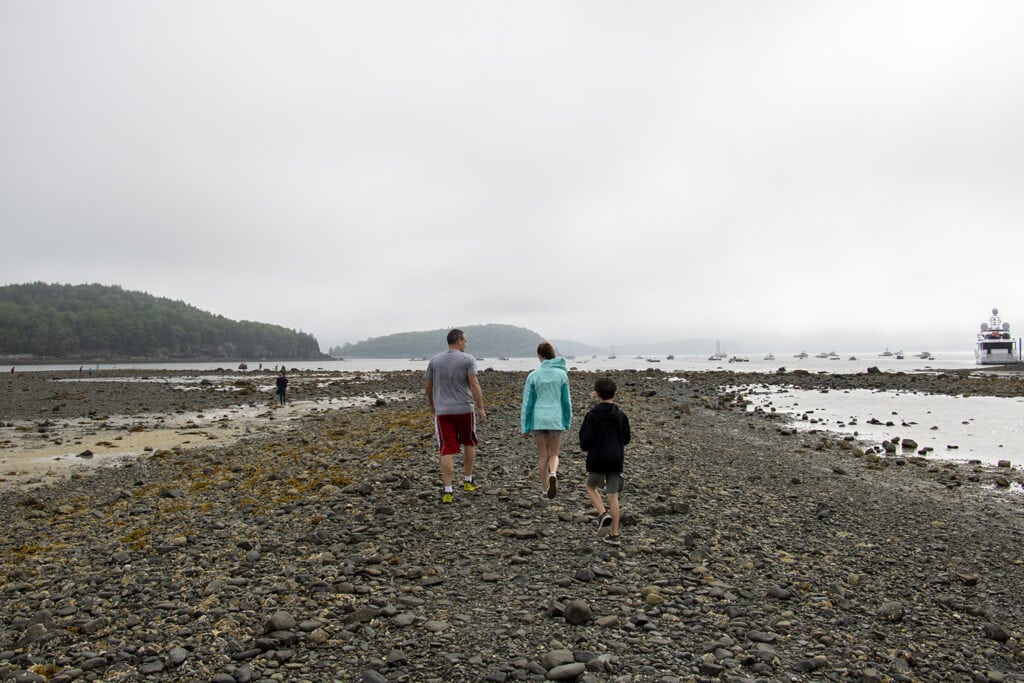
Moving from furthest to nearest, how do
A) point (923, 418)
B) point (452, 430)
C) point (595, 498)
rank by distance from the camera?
point (923, 418) < point (452, 430) < point (595, 498)

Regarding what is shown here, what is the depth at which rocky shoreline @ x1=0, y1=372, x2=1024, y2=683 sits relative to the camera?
17.5 ft

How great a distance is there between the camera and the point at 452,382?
387 inches

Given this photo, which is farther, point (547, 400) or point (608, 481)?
point (547, 400)

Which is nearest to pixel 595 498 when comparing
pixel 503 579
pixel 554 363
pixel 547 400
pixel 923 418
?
pixel 547 400

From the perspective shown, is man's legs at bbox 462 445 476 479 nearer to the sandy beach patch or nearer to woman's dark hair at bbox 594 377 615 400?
woman's dark hair at bbox 594 377 615 400

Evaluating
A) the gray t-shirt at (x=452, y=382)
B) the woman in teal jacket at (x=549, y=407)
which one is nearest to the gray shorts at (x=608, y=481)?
the woman in teal jacket at (x=549, y=407)

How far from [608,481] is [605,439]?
2.26ft

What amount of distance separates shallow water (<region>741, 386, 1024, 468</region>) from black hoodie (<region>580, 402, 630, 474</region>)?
16388 millimetres

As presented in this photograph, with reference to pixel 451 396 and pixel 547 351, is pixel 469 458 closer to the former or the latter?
pixel 451 396

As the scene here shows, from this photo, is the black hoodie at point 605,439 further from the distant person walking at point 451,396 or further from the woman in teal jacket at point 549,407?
the distant person walking at point 451,396

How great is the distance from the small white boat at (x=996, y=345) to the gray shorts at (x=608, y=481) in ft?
388

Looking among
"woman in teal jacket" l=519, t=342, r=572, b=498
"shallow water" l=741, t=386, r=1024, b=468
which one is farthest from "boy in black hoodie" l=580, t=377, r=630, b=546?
"shallow water" l=741, t=386, r=1024, b=468

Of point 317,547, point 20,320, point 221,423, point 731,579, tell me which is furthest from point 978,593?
point 20,320

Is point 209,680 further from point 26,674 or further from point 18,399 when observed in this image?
point 18,399
